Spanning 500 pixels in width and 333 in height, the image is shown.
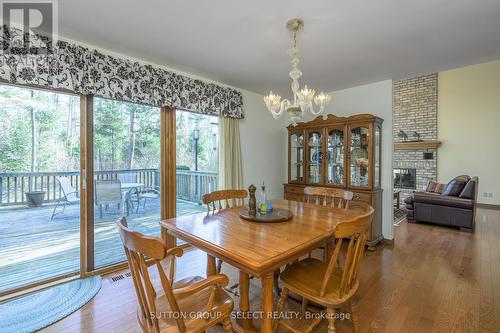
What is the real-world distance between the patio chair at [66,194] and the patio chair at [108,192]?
0.65ft

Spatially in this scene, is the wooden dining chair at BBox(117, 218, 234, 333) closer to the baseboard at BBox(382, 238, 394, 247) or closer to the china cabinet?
the china cabinet

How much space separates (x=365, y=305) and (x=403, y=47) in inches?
100

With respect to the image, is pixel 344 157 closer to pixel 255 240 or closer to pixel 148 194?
pixel 255 240

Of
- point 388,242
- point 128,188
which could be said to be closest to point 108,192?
point 128,188

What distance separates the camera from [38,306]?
202cm

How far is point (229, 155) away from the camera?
3.71 m

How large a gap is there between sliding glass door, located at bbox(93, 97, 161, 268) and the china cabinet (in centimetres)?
227

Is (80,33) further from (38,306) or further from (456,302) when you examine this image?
(456,302)

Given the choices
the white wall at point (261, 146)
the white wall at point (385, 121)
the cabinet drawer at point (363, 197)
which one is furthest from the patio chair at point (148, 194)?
the white wall at point (385, 121)

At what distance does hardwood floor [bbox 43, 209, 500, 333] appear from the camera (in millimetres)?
1819

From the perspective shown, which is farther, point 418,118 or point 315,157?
point 418,118

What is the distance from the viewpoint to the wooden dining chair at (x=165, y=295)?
1060 mm

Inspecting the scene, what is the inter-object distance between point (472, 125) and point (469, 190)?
9.99 ft

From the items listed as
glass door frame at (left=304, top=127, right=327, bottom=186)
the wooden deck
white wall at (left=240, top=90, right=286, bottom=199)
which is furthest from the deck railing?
glass door frame at (left=304, top=127, right=327, bottom=186)
